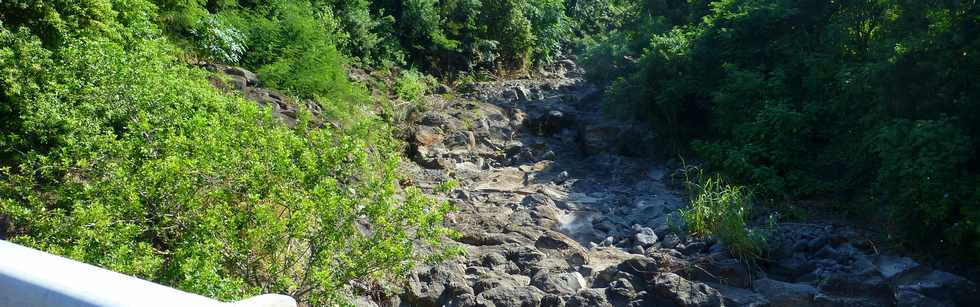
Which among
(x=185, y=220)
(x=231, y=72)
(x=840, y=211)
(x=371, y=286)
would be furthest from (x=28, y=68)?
(x=840, y=211)

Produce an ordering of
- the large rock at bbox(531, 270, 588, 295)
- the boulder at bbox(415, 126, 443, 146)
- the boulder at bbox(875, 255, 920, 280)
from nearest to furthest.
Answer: the large rock at bbox(531, 270, 588, 295)
the boulder at bbox(875, 255, 920, 280)
the boulder at bbox(415, 126, 443, 146)

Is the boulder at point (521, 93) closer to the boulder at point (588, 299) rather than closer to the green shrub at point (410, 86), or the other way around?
the green shrub at point (410, 86)

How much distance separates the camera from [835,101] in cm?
1016

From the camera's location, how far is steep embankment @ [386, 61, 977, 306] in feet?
23.3

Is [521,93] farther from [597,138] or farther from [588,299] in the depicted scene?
[588,299]

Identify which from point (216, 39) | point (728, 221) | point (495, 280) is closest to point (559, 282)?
point (495, 280)

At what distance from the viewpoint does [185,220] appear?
556cm

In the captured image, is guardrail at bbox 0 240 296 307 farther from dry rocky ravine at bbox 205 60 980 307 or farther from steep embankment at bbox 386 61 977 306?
steep embankment at bbox 386 61 977 306

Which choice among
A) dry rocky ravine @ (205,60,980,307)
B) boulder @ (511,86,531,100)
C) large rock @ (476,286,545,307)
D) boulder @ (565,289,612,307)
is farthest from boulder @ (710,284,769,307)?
boulder @ (511,86,531,100)

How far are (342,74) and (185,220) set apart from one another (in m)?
6.56

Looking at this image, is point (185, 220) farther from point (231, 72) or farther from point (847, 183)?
point (847, 183)

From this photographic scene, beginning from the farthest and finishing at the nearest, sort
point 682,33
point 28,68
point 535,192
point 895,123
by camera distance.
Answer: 1. point 682,33
2. point 535,192
3. point 895,123
4. point 28,68

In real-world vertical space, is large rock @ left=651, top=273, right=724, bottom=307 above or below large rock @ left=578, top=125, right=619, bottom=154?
above

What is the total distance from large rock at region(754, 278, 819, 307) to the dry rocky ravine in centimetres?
1
